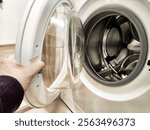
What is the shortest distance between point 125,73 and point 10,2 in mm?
1121

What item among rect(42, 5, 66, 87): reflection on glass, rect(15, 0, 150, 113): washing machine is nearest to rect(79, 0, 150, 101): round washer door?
rect(15, 0, 150, 113): washing machine

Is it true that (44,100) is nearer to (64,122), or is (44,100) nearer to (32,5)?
(64,122)

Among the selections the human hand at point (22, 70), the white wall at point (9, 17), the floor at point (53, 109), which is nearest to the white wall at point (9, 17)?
the white wall at point (9, 17)

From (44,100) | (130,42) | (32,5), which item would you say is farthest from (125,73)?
(32,5)

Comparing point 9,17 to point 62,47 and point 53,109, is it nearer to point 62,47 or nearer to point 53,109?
point 53,109

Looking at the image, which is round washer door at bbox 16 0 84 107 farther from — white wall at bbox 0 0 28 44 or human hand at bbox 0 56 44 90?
white wall at bbox 0 0 28 44

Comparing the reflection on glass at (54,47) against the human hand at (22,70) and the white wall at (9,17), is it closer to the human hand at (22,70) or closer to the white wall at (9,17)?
the human hand at (22,70)

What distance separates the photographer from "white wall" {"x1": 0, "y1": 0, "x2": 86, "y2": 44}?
5.26 feet

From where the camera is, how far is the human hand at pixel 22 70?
23.5 inches

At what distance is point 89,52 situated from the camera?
0.98 meters

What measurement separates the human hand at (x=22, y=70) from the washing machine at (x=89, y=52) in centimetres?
2

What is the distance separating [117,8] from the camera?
76 cm

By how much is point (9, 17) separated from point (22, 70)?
3.89 feet

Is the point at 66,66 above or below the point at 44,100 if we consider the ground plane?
above
